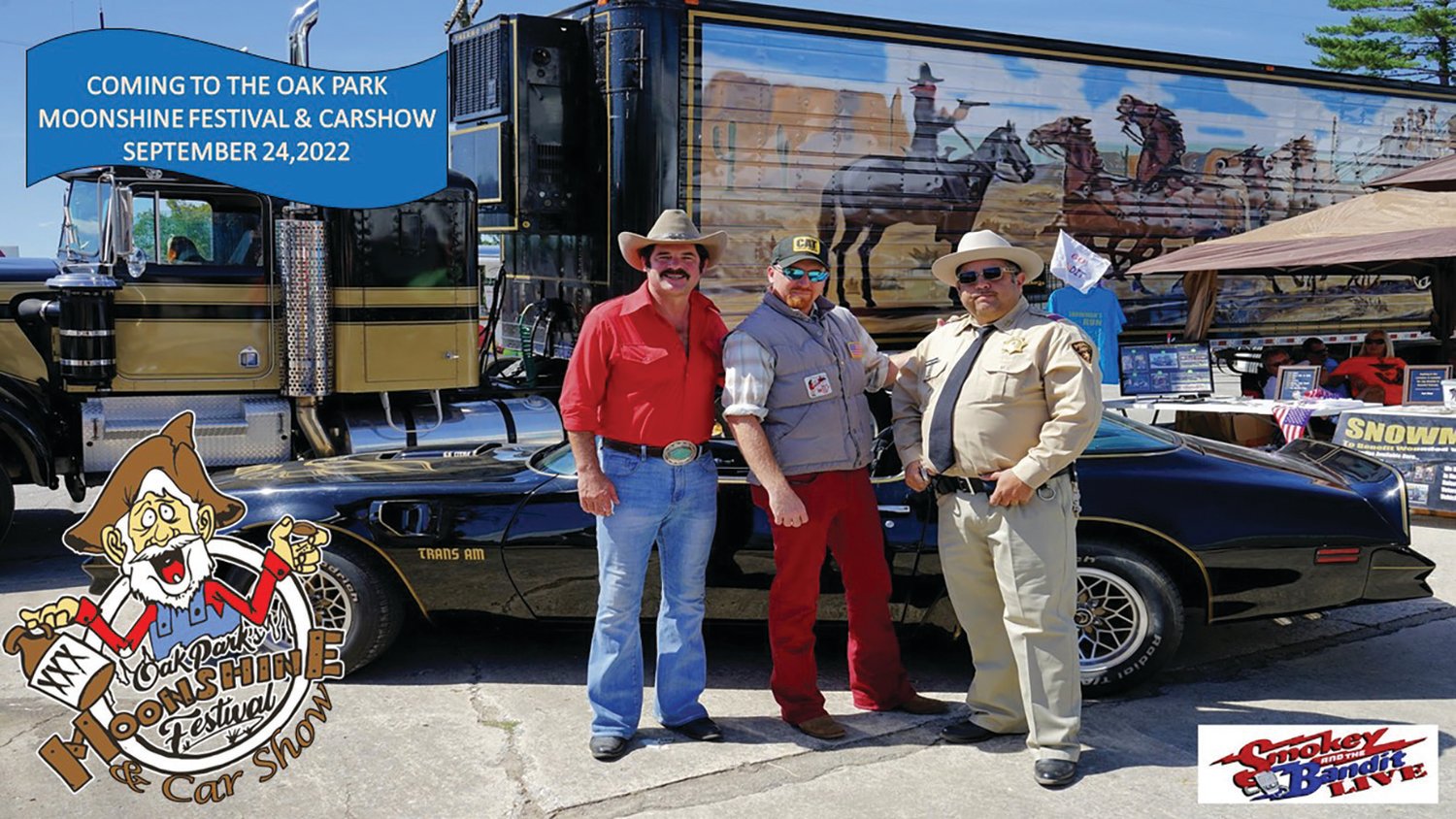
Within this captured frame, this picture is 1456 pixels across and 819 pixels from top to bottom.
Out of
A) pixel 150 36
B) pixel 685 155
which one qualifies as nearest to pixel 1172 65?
pixel 685 155

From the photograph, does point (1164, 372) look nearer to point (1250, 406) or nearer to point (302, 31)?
point (1250, 406)

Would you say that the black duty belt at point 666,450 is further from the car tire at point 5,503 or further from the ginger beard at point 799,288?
the car tire at point 5,503

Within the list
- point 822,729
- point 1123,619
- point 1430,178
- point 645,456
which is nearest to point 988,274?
point 645,456

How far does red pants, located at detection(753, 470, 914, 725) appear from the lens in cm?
416

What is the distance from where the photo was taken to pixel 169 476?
4.57 metres

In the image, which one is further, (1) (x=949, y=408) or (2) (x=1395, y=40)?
(2) (x=1395, y=40)

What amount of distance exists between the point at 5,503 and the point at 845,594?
495 cm

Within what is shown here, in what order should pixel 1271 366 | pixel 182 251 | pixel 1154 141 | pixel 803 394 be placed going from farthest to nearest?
pixel 1271 366
pixel 1154 141
pixel 182 251
pixel 803 394

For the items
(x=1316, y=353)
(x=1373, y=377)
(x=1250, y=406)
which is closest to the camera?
(x=1250, y=406)

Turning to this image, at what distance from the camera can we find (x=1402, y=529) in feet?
15.8

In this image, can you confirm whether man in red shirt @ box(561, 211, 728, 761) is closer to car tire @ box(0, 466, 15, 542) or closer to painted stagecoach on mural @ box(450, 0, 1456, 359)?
car tire @ box(0, 466, 15, 542)

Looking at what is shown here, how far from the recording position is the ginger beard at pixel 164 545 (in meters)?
4.51

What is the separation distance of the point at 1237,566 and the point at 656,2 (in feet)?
18.4

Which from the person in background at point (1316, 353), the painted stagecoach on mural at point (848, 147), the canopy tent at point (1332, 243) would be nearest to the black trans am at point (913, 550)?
the painted stagecoach on mural at point (848, 147)
